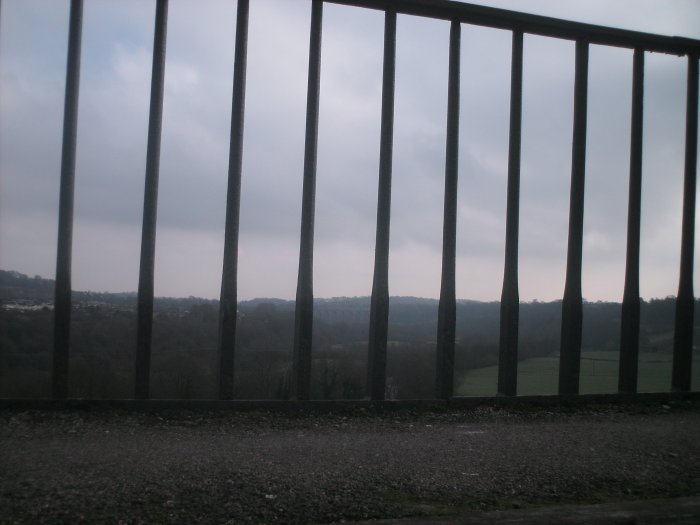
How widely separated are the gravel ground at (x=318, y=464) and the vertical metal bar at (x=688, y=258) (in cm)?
242

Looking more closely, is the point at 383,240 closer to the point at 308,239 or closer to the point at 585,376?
the point at 308,239

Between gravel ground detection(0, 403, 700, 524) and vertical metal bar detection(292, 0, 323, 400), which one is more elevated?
vertical metal bar detection(292, 0, 323, 400)

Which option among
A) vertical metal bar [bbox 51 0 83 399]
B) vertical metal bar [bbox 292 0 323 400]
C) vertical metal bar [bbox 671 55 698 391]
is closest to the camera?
vertical metal bar [bbox 51 0 83 399]

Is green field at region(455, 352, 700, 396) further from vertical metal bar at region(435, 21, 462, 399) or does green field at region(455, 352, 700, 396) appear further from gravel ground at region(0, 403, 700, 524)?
gravel ground at region(0, 403, 700, 524)

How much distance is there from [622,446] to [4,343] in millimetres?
7956

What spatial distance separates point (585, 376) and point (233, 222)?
6.41 m

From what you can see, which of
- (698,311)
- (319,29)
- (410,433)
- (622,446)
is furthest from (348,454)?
(698,311)

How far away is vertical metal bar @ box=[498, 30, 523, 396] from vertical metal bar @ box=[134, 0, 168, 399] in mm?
5264

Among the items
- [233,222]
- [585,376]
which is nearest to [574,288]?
[585,376]

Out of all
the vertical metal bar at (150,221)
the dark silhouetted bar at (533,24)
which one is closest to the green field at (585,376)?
the vertical metal bar at (150,221)

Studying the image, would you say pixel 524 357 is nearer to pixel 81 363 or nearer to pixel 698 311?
pixel 698 311

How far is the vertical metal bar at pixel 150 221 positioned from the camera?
7.94m

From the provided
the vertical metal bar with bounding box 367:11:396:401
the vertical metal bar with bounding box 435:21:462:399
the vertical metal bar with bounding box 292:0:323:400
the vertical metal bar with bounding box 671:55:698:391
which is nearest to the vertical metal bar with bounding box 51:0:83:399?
the vertical metal bar with bounding box 292:0:323:400

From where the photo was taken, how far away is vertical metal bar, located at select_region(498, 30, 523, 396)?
934 cm
